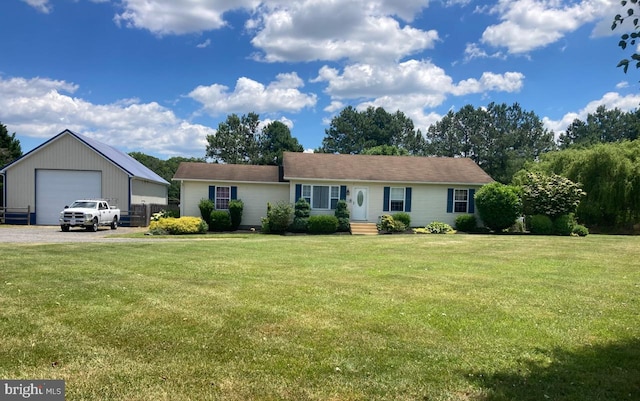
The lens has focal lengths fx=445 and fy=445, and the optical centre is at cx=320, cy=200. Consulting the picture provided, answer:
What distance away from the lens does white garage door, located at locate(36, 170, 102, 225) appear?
89.0ft

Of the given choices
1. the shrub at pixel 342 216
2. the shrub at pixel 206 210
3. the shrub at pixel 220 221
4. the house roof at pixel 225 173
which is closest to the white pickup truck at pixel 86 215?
the house roof at pixel 225 173

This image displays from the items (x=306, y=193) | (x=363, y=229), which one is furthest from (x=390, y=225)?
(x=306, y=193)

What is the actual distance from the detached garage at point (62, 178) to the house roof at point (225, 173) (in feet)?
16.4

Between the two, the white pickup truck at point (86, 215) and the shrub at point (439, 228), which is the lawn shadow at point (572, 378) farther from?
the white pickup truck at point (86, 215)

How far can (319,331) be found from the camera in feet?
17.3

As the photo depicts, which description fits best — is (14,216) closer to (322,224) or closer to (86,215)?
(86,215)

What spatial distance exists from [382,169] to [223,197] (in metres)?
9.24

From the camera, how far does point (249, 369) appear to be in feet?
13.7

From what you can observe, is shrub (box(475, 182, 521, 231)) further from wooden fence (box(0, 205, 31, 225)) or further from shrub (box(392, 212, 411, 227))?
wooden fence (box(0, 205, 31, 225))

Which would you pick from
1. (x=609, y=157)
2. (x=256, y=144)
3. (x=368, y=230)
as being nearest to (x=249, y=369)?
(x=368, y=230)

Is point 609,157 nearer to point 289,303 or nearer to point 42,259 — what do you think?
point 289,303

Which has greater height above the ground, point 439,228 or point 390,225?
point 390,225

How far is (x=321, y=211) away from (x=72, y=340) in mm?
19607
